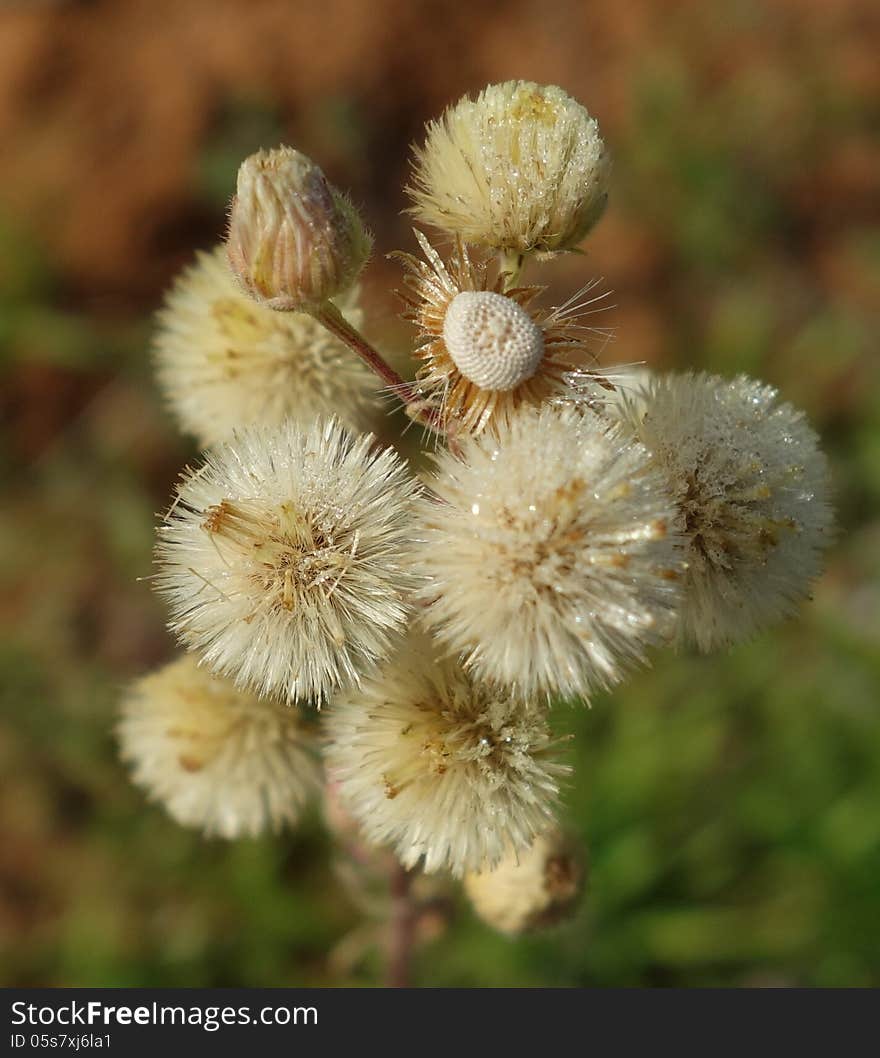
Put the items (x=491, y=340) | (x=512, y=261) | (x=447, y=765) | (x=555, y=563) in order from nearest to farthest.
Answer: (x=555, y=563), (x=491, y=340), (x=447, y=765), (x=512, y=261)

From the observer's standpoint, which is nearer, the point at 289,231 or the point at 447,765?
the point at 289,231

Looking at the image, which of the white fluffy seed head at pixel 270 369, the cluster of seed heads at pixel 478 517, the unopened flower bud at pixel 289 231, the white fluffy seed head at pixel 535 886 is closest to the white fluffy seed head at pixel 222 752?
the cluster of seed heads at pixel 478 517

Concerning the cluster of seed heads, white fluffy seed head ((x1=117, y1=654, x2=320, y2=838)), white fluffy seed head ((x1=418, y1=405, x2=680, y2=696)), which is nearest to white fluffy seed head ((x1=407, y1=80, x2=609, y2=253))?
the cluster of seed heads

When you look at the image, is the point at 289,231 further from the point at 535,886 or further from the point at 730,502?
the point at 535,886

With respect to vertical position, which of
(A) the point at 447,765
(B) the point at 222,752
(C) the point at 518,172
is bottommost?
(A) the point at 447,765

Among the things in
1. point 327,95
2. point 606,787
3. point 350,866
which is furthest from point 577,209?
point 327,95

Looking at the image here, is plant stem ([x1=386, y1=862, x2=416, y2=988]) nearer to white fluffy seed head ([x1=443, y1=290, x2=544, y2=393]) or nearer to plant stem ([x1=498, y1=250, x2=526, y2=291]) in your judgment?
white fluffy seed head ([x1=443, y1=290, x2=544, y2=393])

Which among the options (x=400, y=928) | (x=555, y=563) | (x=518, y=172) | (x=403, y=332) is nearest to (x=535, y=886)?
(x=400, y=928)
